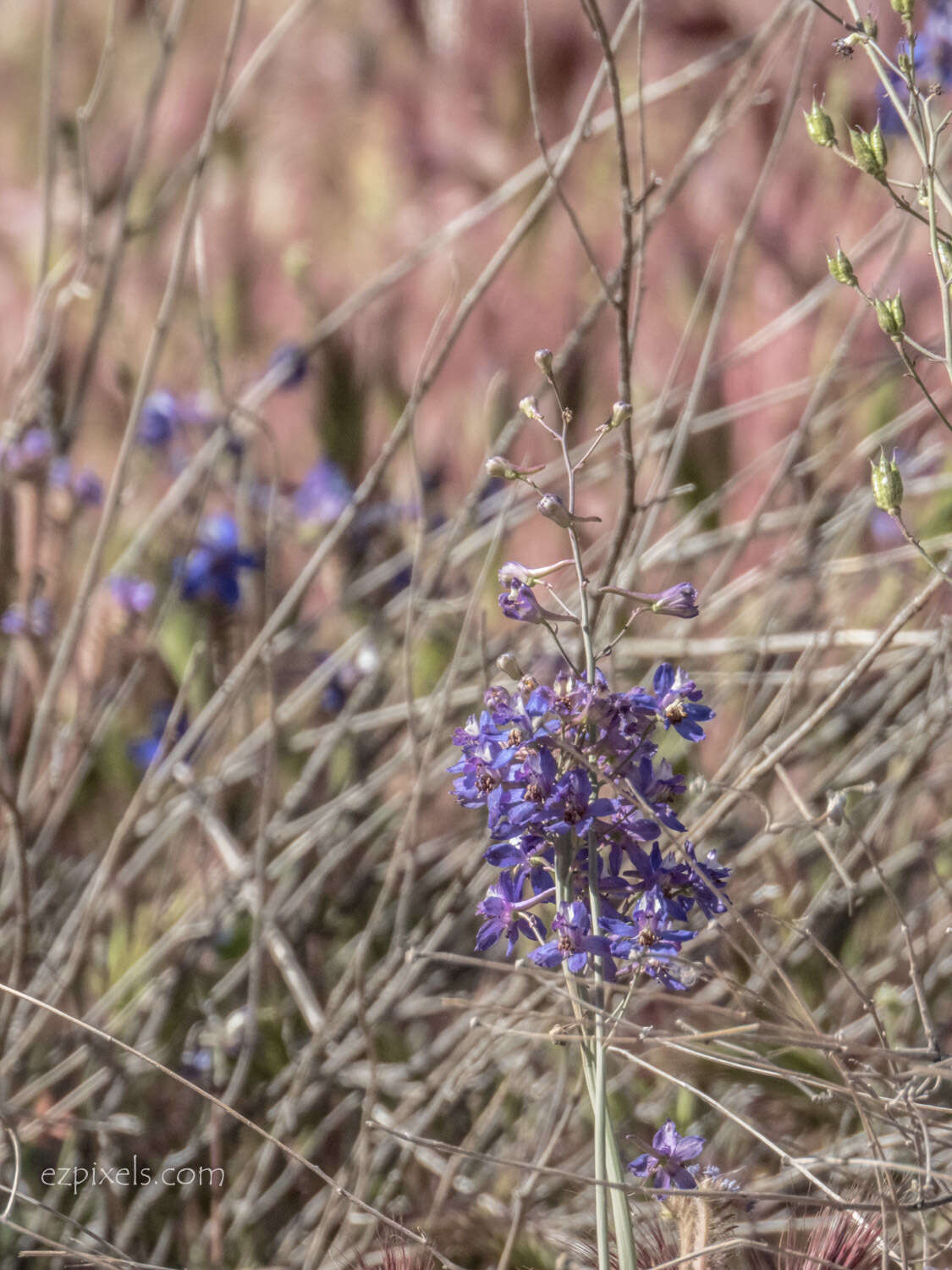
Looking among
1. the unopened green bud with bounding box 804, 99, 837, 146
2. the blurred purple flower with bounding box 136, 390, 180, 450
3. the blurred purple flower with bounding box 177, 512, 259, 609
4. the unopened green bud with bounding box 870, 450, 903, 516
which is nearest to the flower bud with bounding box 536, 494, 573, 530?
the unopened green bud with bounding box 870, 450, 903, 516

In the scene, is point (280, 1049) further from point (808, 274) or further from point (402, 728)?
point (808, 274)

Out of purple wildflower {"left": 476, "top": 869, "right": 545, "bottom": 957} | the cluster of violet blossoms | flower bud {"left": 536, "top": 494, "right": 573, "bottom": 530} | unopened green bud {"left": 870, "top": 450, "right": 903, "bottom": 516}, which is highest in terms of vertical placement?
unopened green bud {"left": 870, "top": 450, "right": 903, "bottom": 516}

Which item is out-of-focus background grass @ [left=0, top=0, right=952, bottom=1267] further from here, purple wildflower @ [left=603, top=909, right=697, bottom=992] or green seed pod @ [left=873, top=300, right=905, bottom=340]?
green seed pod @ [left=873, top=300, right=905, bottom=340]

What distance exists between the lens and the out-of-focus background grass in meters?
1.01

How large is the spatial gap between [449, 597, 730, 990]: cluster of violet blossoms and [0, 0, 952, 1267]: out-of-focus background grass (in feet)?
0.14

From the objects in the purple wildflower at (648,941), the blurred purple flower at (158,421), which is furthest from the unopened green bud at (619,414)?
the blurred purple flower at (158,421)

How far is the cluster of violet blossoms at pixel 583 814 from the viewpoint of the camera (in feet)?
1.68

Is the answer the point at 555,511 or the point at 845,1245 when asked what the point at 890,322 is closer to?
the point at 555,511

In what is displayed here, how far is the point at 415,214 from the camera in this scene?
2.15 metres

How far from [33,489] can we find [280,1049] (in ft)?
2.16

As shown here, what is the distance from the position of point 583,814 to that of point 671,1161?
17 cm

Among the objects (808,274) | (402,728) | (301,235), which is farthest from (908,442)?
(301,235)

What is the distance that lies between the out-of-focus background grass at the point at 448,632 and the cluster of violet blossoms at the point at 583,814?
44 millimetres

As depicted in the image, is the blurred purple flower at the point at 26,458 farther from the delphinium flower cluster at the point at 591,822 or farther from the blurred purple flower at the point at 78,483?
the delphinium flower cluster at the point at 591,822
